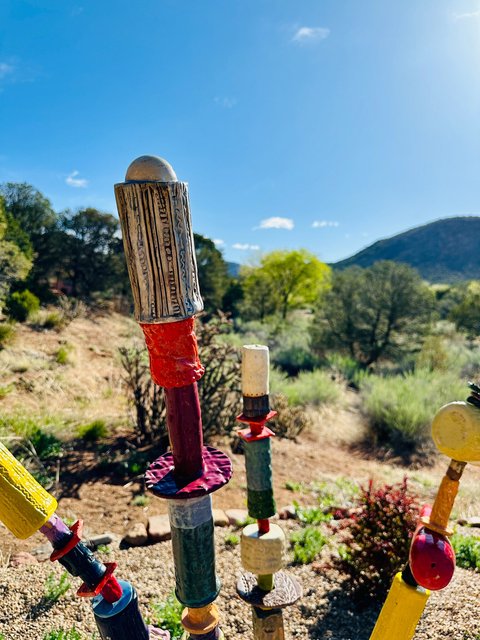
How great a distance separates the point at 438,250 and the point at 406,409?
73804mm

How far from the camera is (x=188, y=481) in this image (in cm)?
108

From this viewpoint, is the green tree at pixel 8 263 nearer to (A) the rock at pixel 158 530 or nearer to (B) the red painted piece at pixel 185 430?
(A) the rock at pixel 158 530

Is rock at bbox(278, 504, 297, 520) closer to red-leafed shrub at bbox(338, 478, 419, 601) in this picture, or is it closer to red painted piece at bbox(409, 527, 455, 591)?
red-leafed shrub at bbox(338, 478, 419, 601)

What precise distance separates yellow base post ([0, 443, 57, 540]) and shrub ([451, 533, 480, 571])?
296cm

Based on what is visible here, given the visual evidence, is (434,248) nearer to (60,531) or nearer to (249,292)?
(249,292)

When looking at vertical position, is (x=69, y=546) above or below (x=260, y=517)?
above

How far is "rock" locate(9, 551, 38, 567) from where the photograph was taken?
8.96 feet

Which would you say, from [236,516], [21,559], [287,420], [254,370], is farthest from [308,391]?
[254,370]

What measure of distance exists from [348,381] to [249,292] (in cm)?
1362

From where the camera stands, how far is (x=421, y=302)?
12016 millimetres

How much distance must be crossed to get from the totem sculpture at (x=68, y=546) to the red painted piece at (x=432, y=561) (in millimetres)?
809

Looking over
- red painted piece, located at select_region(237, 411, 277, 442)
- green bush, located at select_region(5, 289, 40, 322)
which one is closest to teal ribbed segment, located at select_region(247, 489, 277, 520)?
red painted piece, located at select_region(237, 411, 277, 442)

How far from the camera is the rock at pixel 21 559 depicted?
8.96 ft

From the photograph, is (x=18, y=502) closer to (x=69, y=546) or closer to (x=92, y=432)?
(x=69, y=546)
